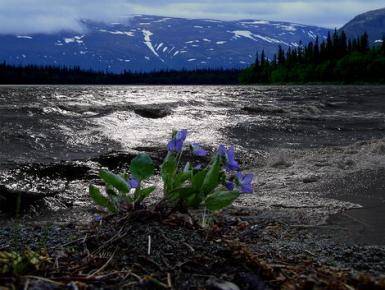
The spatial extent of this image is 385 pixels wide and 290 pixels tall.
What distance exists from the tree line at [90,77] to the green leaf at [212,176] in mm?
106852

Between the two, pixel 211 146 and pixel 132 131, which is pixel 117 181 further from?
pixel 132 131

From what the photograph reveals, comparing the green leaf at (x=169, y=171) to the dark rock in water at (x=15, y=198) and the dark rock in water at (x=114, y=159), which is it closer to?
the dark rock in water at (x=15, y=198)

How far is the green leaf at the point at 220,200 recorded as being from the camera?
300 cm

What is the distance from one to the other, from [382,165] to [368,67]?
344 ft

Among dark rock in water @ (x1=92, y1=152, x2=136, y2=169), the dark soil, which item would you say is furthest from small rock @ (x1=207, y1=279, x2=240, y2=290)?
dark rock in water @ (x1=92, y1=152, x2=136, y2=169)

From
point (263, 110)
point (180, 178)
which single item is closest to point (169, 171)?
point (180, 178)

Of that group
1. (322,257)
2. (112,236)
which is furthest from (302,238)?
(112,236)

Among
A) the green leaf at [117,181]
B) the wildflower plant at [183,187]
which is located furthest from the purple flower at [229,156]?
the green leaf at [117,181]

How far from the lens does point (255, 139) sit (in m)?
11.4

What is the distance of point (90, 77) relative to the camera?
14400cm

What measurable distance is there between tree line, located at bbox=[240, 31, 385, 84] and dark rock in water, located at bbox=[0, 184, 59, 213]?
105098 millimetres

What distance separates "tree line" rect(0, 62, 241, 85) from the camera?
4373 inches

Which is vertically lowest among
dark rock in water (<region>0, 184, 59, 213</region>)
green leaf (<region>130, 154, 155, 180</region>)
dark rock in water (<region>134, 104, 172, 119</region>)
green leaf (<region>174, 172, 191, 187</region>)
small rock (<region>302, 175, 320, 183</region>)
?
small rock (<region>302, 175, 320, 183</region>)

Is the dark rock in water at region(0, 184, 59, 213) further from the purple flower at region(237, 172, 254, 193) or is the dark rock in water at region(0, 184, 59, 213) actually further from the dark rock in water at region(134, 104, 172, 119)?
the dark rock in water at region(134, 104, 172, 119)
